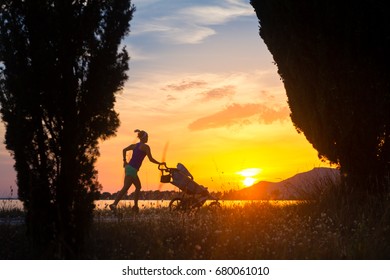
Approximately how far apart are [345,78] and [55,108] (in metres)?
7.48

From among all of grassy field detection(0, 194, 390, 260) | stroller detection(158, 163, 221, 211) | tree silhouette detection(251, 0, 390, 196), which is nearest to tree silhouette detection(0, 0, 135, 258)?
grassy field detection(0, 194, 390, 260)

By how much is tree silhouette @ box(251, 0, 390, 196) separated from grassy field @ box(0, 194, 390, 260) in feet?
7.04

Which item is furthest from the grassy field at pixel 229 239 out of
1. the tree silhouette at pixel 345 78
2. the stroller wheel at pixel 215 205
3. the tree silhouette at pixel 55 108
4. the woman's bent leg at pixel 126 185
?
the woman's bent leg at pixel 126 185

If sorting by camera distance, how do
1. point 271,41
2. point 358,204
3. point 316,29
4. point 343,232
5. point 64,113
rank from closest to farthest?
point 64,113 < point 343,232 < point 358,204 < point 316,29 < point 271,41

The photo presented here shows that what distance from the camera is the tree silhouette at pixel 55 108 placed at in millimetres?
8180

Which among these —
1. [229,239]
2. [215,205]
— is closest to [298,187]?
[215,205]

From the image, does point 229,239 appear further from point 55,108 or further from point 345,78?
point 345,78

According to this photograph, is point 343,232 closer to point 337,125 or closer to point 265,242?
point 265,242

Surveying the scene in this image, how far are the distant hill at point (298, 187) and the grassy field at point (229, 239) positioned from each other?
225cm

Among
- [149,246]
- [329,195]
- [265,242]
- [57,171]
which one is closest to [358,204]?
[329,195]

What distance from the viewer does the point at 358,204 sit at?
12.3 m

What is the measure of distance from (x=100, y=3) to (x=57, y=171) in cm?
286

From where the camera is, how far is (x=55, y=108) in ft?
27.1

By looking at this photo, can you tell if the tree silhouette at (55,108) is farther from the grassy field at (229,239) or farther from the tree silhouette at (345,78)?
the tree silhouette at (345,78)
